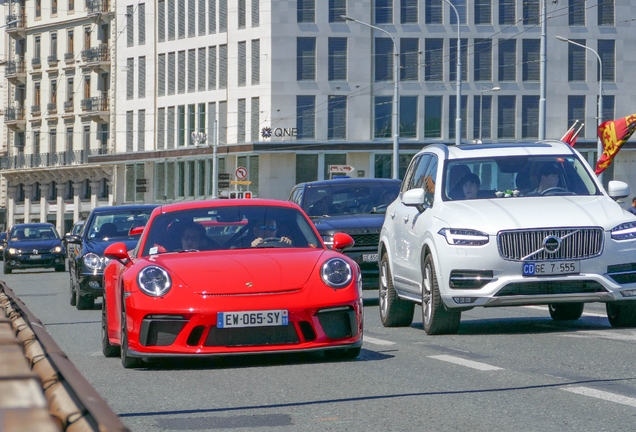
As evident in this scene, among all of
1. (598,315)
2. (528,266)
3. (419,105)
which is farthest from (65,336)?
(419,105)

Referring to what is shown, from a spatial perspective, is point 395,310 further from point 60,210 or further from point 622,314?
point 60,210

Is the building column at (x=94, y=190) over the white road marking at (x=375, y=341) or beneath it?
over

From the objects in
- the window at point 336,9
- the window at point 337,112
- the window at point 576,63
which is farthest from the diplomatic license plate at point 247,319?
the window at point 576,63

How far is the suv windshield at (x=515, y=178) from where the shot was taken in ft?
36.1

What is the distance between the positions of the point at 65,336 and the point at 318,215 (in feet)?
21.2

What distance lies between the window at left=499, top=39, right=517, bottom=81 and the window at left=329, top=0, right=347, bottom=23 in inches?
354

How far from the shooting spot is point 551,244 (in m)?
9.84

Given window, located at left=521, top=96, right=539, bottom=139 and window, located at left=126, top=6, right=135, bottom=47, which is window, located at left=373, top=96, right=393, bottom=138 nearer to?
window, located at left=521, top=96, right=539, bottom=139

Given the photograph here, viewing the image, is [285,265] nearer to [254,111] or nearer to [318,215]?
[318,215]

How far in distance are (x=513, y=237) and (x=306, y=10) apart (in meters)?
54.2

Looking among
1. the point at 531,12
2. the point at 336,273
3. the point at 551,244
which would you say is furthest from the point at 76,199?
the point at 336,273

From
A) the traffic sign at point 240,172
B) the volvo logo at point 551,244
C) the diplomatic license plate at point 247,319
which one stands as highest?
the traffic sign at point 240,172

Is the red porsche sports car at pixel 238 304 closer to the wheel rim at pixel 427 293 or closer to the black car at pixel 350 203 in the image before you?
the wheel rim at pixel 427 293

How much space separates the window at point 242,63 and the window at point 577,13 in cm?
1832
